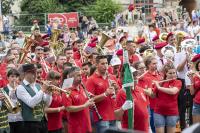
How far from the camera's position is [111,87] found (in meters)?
7.80

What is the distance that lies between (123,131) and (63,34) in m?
14.4

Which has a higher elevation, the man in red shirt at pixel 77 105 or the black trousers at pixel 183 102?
the man in red shirt at pixel 77 105

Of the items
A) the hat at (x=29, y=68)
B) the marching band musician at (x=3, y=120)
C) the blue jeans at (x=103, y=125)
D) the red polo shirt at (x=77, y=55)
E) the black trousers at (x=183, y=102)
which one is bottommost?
the black trousers at (x=183, y=102)

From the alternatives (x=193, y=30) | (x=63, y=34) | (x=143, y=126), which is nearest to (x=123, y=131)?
(x=143, y=126)

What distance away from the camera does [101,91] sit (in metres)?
8.22

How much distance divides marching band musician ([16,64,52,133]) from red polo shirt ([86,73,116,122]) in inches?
34.8

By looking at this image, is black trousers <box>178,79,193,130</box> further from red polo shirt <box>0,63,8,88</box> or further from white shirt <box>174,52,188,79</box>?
red polo shirt <box>0,63,8,88</box>

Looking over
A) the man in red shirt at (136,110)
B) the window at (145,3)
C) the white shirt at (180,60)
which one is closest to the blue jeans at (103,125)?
the man in red shirt at (136,110)

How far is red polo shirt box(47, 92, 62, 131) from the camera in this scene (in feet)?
26.1

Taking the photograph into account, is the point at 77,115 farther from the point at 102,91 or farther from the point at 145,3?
the point at 145,3

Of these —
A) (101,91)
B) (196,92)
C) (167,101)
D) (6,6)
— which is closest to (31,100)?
(101,91)

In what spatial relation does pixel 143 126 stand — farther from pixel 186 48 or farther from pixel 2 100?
pixel 186 48

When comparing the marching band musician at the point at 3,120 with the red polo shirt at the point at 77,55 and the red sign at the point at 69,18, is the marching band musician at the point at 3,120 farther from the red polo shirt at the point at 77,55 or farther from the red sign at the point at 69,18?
the red sign at the point at 69,18

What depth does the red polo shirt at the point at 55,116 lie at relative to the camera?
7948 millimetres
